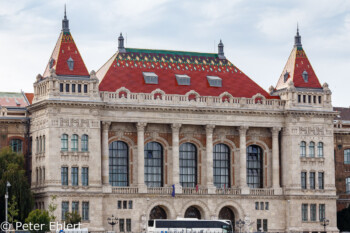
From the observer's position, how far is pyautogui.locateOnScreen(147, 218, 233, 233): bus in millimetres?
102938

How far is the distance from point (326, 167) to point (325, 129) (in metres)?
4.59

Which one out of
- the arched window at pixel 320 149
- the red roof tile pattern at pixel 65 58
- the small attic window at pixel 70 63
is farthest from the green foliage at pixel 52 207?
the arched window at pixel 320 149

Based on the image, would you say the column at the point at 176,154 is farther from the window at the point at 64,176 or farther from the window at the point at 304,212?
the window at the point at 304,212

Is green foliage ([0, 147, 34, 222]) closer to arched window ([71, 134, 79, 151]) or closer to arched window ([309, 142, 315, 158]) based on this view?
arched window ([71, 134, 79, 151])

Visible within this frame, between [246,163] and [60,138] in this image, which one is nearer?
[60,138]

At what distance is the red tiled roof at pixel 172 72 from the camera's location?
11369cm

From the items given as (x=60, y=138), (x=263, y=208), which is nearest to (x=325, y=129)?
(x=263, y=208)

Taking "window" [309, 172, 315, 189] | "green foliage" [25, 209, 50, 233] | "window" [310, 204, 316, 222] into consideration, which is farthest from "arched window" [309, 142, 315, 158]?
"green foliage" [25, 209, 50, 233]

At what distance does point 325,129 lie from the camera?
4643 inches

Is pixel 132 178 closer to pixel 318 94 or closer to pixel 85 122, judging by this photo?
pixel 85 122

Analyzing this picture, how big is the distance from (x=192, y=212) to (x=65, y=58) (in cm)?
2318

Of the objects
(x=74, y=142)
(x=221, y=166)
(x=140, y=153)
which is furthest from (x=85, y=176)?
(x=221, y=166)

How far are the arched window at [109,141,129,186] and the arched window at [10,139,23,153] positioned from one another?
34.5 feet

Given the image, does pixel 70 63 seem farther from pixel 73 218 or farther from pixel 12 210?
pixel 12 210
